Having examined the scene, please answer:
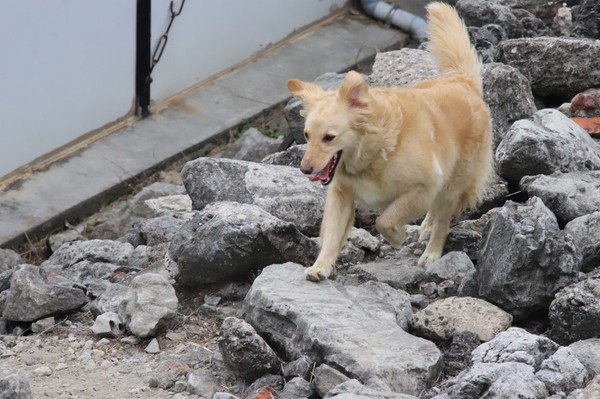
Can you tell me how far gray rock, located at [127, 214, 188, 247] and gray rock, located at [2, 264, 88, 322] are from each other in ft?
4.74

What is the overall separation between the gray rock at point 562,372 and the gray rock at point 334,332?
22.7 inches

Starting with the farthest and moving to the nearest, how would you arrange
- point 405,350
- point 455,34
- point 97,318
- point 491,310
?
1. point 455,34
2. point 97,318
3. point 491,310
4. point 405,350

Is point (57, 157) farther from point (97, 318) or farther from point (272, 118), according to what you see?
point (97, 318)

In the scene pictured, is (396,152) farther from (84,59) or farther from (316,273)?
(84,59)

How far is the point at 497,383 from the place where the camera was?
4809 mm

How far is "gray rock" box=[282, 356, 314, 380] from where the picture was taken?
551cm

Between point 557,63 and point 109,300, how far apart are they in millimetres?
4241

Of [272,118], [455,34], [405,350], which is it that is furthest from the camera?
[272,118]

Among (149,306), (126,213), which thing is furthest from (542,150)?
(126,213)

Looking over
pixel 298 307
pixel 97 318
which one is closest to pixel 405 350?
pixel 298 307

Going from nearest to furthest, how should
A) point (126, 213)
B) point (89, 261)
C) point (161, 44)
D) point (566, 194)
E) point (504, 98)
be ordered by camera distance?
point (566, 194), point (89, 261), point (504, 98), point (126, 213), point (161, 44)

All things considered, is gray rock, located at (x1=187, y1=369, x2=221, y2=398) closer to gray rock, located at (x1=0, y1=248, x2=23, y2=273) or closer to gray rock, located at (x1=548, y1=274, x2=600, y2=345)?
gray rock, located at (x1=548, y1=274, x2=600, y2=345)

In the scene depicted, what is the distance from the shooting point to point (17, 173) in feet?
34.6

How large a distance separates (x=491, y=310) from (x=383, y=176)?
101 centimetres
